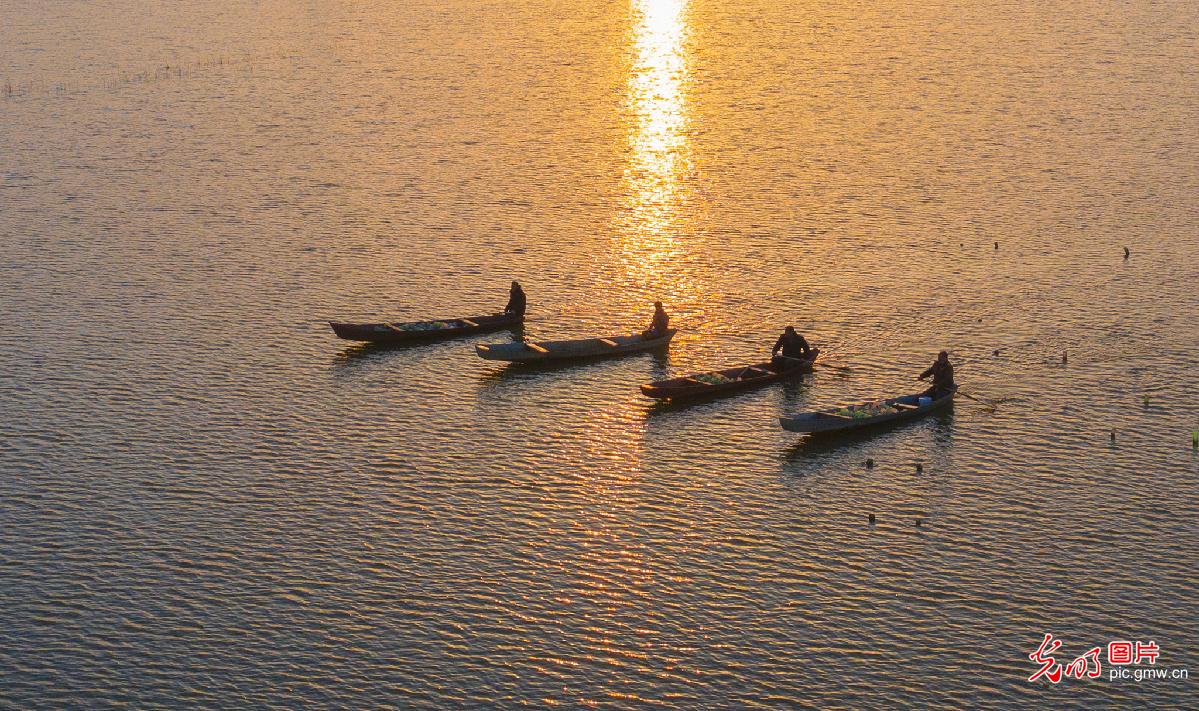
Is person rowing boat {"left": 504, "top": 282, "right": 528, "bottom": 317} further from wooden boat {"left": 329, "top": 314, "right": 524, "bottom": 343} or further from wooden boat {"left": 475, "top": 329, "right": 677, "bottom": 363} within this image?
wooden boat {"left": 475, "top": 329, "right": 677, "bottom": 363}

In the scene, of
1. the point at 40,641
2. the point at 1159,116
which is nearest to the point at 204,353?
A: the point at 40,641

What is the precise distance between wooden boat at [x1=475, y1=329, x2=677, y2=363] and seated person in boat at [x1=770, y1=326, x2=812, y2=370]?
5.83 m

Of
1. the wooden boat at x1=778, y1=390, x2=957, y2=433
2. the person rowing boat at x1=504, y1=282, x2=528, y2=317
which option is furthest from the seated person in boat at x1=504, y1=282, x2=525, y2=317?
the wooden boat at x1=778, y1=390, x2=957, y2=433

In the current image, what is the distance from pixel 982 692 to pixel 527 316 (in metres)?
34.6

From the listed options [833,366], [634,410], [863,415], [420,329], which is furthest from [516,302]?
[863,415]

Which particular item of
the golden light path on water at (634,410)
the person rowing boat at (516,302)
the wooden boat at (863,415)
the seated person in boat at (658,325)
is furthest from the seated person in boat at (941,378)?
the person rowing boat at (516,302)

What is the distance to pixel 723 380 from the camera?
56.9 meters

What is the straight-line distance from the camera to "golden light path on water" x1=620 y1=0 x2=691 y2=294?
78.9m

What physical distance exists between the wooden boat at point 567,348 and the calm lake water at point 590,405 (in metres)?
0.78

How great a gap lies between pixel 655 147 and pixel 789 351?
50.2 m

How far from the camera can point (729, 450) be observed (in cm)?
5216

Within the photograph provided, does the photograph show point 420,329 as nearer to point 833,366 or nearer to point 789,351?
point 789,351

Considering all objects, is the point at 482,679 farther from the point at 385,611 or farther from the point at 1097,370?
the point at 1097,370

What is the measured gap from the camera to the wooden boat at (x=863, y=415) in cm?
5181
